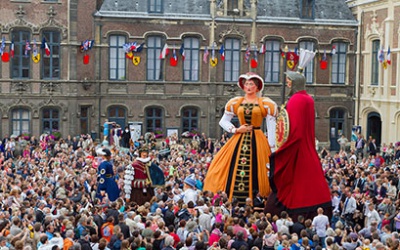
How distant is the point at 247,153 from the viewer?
16.6 meters

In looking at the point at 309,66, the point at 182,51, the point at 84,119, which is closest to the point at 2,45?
the point at 84,119

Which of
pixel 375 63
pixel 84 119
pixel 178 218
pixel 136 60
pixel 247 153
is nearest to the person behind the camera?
pixel 178 218

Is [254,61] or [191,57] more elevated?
[191,57]

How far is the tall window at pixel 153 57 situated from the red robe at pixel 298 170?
1907cm

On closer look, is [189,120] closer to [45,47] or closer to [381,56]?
[45,47]

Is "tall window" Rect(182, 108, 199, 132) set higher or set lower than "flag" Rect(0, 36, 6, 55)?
lower

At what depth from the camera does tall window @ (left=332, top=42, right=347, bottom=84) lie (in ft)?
118

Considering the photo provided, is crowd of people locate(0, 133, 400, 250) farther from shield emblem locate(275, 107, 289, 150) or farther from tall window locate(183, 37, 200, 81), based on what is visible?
tall window locate(183, 37, 200, 81)

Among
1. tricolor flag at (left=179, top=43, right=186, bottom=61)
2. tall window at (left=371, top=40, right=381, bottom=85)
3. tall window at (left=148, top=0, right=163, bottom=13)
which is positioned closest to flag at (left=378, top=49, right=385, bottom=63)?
tall window at (left=371, top=40, right=381, bottom=85)

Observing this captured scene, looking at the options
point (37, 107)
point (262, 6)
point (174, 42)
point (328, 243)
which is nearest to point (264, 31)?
point (262, 6)

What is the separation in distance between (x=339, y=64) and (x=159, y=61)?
9522mm

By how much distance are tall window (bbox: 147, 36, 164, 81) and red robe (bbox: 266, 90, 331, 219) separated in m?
19.1

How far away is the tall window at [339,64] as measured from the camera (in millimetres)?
35906

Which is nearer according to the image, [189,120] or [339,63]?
[189,120]
